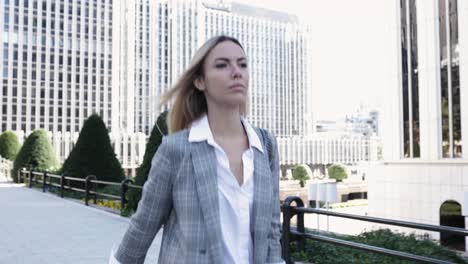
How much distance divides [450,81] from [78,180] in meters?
17.5

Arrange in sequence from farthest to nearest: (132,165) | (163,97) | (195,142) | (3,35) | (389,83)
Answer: (3,35) < (132,165) < (389,83) < (163,97) < (195,142)

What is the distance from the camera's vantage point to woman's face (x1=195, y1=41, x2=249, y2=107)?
151 cm

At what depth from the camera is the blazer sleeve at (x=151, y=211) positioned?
1450 mm

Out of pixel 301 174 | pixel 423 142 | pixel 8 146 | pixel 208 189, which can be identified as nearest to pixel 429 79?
pixel 423 142

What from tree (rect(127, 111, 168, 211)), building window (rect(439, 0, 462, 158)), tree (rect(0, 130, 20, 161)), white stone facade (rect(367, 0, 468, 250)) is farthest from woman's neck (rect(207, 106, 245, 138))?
tree (rect(0, 130, 20, 161))

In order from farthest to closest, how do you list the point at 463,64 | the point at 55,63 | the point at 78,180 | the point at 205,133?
the point at 55,63 → the point at 463,64 → the point at 78,180 → the point at 205,133

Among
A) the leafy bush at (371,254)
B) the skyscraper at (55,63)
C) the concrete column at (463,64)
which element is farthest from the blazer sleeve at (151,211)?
the skyscraper at (55,63)

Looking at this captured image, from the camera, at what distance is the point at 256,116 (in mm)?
110938

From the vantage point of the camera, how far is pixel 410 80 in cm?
2294

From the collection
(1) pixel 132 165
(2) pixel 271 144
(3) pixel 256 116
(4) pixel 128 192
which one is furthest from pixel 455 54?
(3) pixel 256 116

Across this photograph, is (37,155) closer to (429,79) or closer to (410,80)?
(410,80)

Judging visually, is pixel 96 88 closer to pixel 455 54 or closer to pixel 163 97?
pixel 455 54

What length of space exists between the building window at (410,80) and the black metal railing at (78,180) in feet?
52.5

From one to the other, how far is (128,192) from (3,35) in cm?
7464
